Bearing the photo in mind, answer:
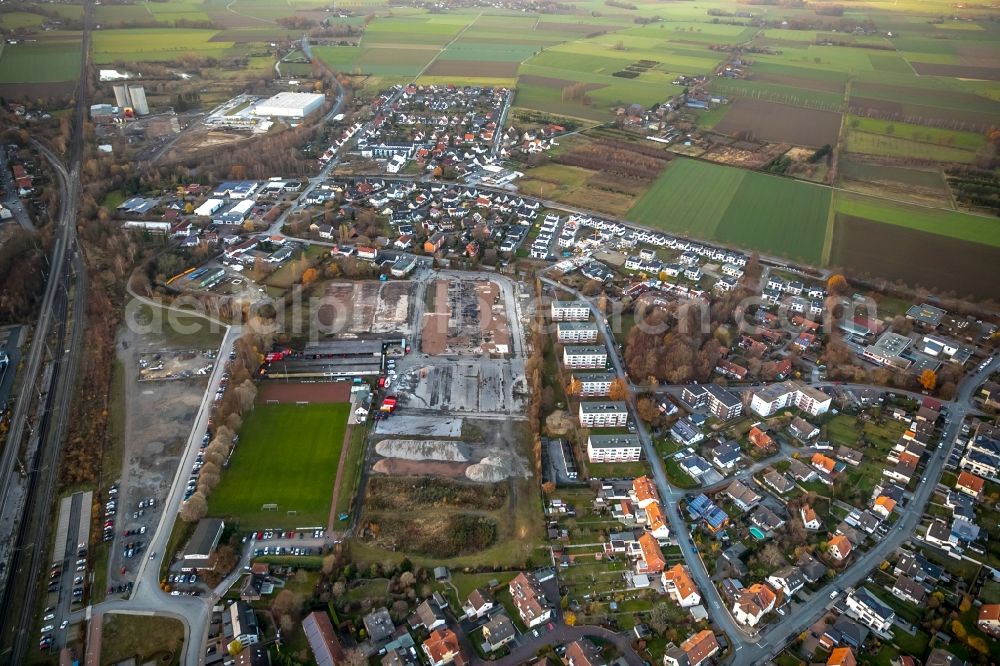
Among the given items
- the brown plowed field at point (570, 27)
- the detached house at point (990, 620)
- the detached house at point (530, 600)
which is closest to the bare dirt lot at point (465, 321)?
the detached house at point (530, 600)

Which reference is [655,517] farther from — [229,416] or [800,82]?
[800,82]

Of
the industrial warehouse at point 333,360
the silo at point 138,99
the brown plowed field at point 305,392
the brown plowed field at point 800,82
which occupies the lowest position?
the brown plowed field at point 305,392

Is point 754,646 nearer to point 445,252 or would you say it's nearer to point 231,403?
point 231,403

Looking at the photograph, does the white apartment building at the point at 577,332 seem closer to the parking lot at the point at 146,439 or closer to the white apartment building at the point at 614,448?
the white apartment building at the point at 614,448

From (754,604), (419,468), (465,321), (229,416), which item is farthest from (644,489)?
(229,416)

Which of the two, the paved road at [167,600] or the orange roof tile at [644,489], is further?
the orange roof tile at [644,489]

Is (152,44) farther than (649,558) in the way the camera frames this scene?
Yes

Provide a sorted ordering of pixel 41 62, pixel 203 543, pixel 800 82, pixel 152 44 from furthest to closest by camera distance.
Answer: pixel 152 44 → pixel 800 82 → pixel 41 62 → pixel 203 543

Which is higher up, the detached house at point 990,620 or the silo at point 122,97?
the silo at point 122,97
